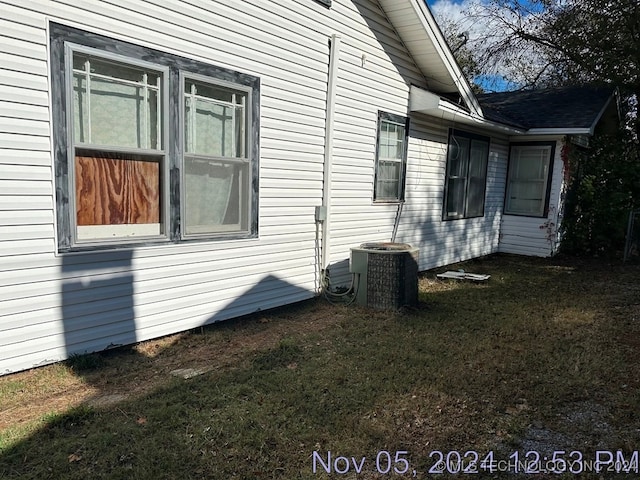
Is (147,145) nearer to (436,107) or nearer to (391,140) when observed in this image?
(391,140)

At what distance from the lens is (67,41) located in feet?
11.5

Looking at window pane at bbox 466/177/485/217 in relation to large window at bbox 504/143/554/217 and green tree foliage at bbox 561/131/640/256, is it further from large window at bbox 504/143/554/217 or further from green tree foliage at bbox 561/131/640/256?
green tree foliage at bbox 561/131/640/256

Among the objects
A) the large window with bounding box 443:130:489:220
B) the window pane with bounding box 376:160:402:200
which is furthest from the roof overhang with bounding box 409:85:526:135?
the window pane with bounding box 376:160:402:200

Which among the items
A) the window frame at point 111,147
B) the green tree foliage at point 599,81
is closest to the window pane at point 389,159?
the window frame at point 111,147

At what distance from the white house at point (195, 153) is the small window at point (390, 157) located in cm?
3

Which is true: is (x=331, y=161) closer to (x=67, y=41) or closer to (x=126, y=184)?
(x=126, y=184)

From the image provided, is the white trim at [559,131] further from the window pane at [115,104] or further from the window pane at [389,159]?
the window pane at [115,104]

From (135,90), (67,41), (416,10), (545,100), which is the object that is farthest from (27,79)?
(545,100)

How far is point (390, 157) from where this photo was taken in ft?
23.6

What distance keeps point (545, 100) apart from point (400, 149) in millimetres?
6725

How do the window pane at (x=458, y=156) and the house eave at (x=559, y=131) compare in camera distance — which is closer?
the window pane at (x=458, y=156)

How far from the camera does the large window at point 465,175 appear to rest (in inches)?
340

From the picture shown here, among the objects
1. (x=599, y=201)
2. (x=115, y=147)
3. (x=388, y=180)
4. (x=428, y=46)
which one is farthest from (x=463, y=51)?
(x=115, y=147)

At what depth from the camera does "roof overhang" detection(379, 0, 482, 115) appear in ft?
21.2
